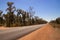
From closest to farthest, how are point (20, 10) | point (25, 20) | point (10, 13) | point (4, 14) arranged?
point (10, 13), point (4, 14), point (20, 10), point (25, 20)

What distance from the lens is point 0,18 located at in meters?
79.5

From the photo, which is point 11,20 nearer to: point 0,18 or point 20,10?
point 0,18

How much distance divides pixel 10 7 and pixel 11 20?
6710mm

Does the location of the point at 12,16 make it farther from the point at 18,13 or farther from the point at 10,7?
the point at 18,13

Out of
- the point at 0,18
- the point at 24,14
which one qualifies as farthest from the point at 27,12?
the point at 0,18

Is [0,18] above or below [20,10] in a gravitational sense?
below

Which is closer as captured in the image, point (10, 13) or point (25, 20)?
point (10, 13)

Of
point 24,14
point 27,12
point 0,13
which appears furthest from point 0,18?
point 27,12

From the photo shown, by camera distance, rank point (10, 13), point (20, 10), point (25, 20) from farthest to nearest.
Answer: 1. point (25, 20)
2. point (20, 10)
3. point (10, 13)

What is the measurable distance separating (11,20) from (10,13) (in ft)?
12.0

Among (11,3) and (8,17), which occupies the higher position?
(11,3)

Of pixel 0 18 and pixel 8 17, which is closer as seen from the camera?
pixel 8 17

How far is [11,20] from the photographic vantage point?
69.9 metres

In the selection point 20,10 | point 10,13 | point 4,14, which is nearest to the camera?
point 10,13
